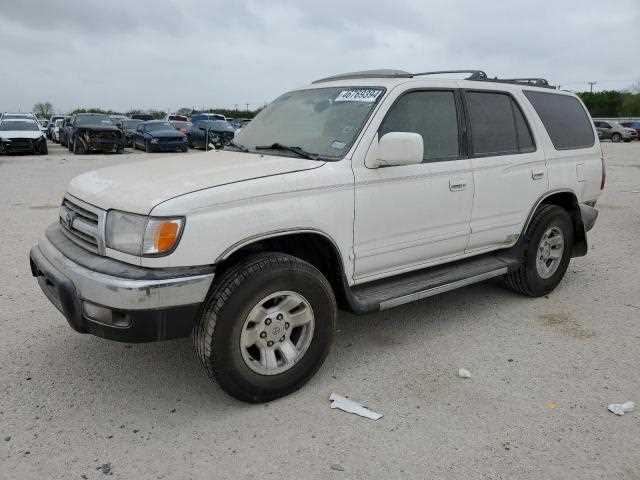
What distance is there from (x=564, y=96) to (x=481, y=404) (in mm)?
3374

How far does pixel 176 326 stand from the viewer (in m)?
2.84

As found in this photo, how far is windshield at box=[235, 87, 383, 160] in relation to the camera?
3.61 meters

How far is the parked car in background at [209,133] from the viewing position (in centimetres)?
2380

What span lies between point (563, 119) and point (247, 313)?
3657 millimetres

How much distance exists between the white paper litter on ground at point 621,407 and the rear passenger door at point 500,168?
1.52m

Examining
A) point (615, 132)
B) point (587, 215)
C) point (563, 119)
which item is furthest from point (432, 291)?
point (615, 132)

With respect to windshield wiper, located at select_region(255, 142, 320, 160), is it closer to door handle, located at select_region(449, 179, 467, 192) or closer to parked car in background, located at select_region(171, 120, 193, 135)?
door handle, located at select_region(449, 179, 467, 192)

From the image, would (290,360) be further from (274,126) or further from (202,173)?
(274,126)

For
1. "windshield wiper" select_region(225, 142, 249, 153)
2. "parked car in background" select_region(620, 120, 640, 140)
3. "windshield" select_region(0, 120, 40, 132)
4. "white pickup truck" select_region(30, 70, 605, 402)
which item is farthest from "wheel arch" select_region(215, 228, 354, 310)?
"parked car in background" select_region(620, 120, 640, 140)

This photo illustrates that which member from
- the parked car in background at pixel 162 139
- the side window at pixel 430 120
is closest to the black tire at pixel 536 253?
the side window at pixel 430 120

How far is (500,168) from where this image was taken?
4.33 meters

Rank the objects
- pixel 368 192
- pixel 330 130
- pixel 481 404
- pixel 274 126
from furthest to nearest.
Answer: pixel 274 126
pixel 330 130
pixel 368 192
pixel 481 404

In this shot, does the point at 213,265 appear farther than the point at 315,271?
No

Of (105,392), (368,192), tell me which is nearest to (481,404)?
(368,192)
